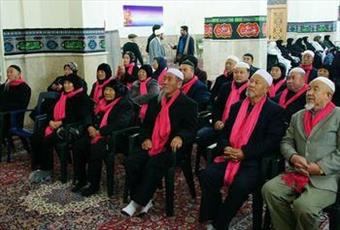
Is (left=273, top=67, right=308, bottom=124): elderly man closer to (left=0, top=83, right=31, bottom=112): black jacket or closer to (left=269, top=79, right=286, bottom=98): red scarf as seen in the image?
(left=269, top=79, right=286, bottom=98): red scarf

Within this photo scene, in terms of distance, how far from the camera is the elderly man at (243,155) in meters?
2.83

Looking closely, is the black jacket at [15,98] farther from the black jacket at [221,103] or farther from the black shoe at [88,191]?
the black jacket at [221,103]

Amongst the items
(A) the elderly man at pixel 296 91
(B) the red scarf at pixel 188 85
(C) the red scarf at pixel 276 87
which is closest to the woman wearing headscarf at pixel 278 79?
(C) the red scarf at pixel 276 87

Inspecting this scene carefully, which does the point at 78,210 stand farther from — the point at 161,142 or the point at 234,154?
the point at 234,154

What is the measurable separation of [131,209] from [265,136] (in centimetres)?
111

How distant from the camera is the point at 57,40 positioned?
6480 mm

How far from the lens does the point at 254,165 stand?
2918 millimetres

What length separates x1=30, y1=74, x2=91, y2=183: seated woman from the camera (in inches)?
157

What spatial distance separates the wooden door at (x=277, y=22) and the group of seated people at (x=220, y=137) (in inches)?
372

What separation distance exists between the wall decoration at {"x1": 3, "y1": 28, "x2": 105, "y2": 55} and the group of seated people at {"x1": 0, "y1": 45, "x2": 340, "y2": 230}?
1437mm

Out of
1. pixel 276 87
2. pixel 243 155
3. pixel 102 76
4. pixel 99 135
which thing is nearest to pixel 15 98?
pixel 102 76

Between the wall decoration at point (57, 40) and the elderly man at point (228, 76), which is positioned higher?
the wall decoration at point (57, 40)

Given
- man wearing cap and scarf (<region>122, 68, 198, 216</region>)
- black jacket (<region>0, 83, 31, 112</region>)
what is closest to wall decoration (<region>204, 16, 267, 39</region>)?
black jacket (<region>0, 83, 31, 112</region>)

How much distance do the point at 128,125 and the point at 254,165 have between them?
4.27 feet
